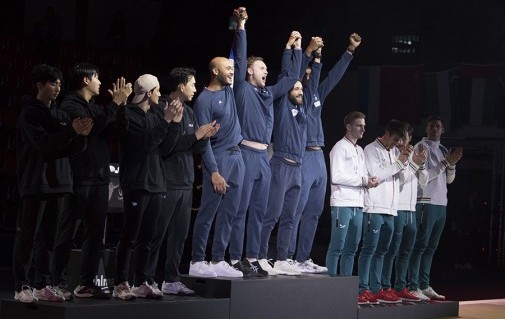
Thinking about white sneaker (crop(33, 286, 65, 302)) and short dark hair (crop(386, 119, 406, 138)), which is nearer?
white sneaker (crop(33, 286, 65, 302))

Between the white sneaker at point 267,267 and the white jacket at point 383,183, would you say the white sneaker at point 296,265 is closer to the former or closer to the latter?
the white sneaker at point 267,267

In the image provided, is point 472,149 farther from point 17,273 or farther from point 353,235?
point 17,273

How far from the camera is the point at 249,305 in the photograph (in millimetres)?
5762

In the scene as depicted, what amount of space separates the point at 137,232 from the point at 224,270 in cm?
86

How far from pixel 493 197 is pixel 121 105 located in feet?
28.0

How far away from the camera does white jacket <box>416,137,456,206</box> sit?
7.54 metres

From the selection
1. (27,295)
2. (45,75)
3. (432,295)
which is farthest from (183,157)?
(432,295)

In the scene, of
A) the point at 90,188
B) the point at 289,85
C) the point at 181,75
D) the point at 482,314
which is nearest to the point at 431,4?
the point at 482,314

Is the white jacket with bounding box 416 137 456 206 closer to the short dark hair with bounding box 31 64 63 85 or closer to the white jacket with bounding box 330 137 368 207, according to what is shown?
the white jacket with bounding box 330 137 368 207

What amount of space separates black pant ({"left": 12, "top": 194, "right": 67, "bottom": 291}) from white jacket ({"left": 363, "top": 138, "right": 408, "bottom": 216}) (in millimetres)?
2775

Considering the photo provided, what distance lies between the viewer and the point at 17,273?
191 inches

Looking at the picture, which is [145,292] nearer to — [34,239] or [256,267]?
[34,239]

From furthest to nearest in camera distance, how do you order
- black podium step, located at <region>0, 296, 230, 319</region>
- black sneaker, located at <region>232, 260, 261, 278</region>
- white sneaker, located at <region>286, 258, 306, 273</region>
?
white sneaker, located at <region>286, 258, 306, 273</region>, black sneaker, located at <region>232, 260, 261, 278</region>, black podium step, located at <region>0, 296, 230, 319</region>

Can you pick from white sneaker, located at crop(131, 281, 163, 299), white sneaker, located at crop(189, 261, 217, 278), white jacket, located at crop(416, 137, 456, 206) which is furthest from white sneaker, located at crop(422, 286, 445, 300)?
white sneaker, located at crop(131, 281, 163, 299)
